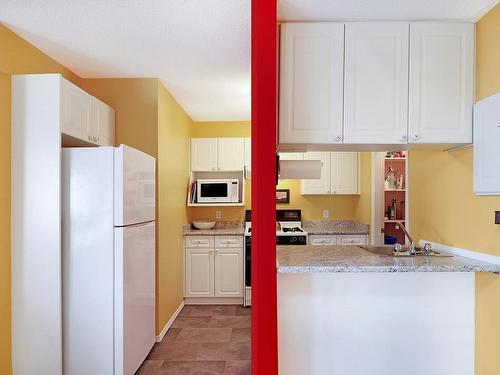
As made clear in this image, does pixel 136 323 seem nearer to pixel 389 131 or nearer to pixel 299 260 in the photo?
pixel 299 260

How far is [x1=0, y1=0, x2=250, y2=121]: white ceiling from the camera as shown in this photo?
6.79ft

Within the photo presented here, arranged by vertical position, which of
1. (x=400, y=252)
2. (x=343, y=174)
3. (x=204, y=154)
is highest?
(x=204, y=154)

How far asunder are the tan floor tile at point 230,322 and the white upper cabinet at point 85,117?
2.22 m

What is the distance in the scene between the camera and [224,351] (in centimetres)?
304

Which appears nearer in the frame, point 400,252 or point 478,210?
point 478,210

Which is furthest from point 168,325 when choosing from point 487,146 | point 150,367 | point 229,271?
point 487,146

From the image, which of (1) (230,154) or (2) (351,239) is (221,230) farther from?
(2) (351,239)

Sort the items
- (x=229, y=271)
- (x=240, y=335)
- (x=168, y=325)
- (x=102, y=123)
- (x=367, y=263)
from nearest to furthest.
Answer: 1. (x=367, y=263)
2. (x=102, y=123)
3. (x=240, y=335)
4. (x=168, y=325)
5. (x=229, y=271)

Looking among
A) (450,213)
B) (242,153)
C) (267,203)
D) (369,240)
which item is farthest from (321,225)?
(267,203)

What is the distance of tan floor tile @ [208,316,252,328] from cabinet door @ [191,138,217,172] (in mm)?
1950

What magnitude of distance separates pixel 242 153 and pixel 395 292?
3.03m

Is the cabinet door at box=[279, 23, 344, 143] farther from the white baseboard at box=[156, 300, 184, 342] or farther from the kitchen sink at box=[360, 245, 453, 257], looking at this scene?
the white baseboard at box=[156, 300, 184, 342]

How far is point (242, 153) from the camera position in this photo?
4590 millimetres

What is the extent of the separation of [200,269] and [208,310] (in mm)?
514
